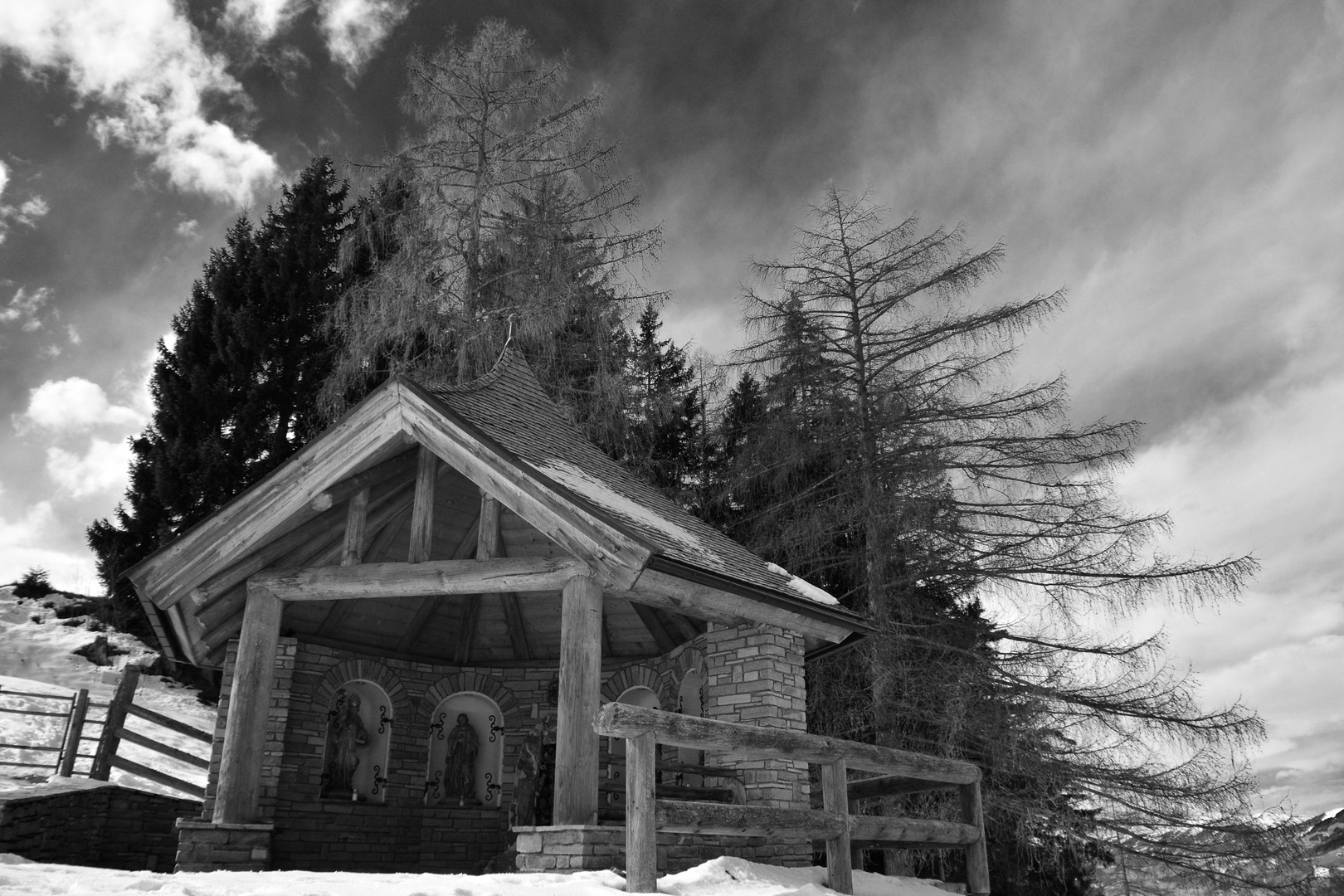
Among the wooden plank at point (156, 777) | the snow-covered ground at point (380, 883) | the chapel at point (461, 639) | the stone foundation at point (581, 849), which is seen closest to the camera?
the snow-covered ground at point (380, 883)

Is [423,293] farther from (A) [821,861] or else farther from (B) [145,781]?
(A) [821,861]

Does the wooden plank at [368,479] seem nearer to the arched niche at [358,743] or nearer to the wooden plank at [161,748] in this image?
the arched niche at [358,743]

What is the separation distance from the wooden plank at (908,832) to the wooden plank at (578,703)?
6.14 feet

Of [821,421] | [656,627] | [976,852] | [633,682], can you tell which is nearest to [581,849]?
[976,852]

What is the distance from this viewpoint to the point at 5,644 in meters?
17.7

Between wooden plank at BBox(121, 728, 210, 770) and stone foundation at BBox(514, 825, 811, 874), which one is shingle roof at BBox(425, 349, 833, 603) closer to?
stone foundation at BBox(514, 825, 811, 874)

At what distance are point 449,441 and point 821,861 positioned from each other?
29.0ft

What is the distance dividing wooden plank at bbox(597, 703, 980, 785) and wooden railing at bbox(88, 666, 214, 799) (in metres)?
8.06

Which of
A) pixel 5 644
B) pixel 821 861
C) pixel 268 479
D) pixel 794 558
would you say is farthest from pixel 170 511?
pixel 821 861

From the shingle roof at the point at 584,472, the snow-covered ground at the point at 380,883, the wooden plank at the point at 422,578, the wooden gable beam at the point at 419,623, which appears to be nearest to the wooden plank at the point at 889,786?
the shingle roof at the point at 584,472

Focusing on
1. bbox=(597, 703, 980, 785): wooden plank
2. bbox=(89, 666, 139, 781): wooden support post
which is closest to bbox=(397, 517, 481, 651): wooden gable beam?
bbox=(89, 666, 139, 781): wooden support post

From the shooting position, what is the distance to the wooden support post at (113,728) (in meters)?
11.6

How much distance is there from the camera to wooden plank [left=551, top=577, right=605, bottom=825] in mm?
6855

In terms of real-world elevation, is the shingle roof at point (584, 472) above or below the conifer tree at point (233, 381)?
below
